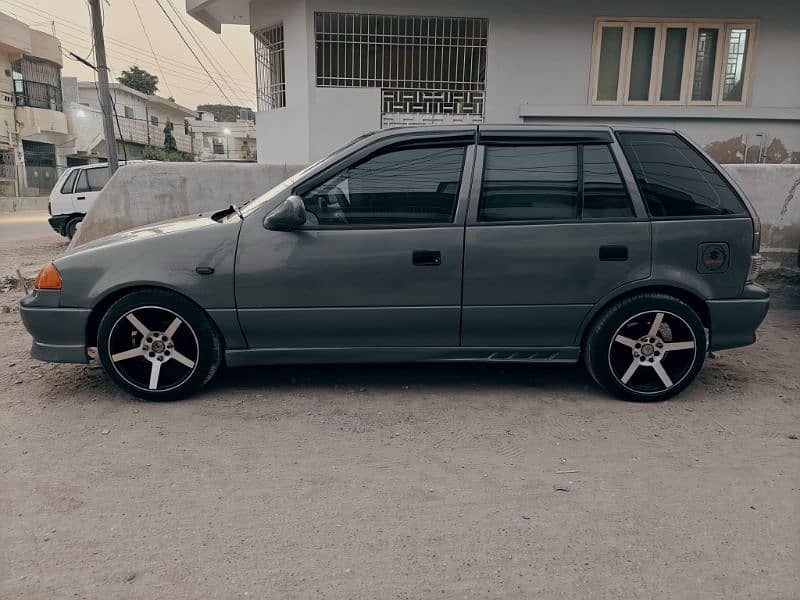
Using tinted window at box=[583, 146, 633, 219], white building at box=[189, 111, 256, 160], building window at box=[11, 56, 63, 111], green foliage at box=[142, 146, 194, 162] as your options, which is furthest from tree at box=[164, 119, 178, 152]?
tinted window at box=[583, 146, 633, 219]

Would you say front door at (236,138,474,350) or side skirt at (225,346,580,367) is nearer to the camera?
front door at (236,138,474,350)

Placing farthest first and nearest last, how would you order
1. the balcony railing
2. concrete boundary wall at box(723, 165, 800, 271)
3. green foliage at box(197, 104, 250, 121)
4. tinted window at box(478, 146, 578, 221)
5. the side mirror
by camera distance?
green foliage at box(197, 104, 250, 121) → the balcony railing → concrete boundary wall at box(723, 165, 800, 271) → tinted window at box(478, 146, 578, 221) → the side mirror

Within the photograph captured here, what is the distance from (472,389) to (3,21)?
3272 cm

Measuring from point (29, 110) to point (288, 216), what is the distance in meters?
33.4

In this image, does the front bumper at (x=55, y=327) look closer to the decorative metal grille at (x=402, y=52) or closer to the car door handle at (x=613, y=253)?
the car door handle at (x=613, y=253)

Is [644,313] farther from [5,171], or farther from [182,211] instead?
[5,171]

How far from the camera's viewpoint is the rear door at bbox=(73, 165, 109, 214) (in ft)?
41.4

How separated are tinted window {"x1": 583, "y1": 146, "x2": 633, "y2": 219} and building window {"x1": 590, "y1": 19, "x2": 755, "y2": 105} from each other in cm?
738

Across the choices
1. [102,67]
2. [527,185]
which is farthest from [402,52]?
[527,185]

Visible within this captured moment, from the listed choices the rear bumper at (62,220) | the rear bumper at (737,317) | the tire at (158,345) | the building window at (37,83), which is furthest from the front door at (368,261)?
the building window at (37,83)

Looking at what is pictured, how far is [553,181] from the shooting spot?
12.5ft

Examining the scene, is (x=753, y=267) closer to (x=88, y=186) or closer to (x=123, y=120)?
(x=88, y=186)

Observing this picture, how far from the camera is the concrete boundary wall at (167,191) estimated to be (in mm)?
7250

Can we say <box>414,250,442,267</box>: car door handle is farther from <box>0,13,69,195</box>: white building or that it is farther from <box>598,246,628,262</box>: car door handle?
<box>0,13,69,195</box>: white building
